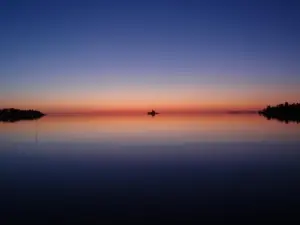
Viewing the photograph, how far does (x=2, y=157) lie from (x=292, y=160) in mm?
22693

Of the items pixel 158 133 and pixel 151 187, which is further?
pixel 158 133

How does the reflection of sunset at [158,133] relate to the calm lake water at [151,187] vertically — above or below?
above

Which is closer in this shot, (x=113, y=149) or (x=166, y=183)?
(x=166, y=183)

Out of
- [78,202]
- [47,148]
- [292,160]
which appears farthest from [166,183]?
[47,148]

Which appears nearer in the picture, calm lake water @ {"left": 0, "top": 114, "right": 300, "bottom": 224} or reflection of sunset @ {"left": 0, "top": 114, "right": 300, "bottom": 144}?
calm lake water @ {"left": 0, "top": 114, "right": 300, "bottom": 224}

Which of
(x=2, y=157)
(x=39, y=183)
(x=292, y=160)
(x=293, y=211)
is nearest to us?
(x=293, y=211)

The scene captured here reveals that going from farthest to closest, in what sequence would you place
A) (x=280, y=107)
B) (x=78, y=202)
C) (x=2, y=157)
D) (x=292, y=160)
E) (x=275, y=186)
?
(x=280, y=107) < (x=2, y=157) < (x=292, y=160) < (x=275, y=186) < (x=78, y=202)

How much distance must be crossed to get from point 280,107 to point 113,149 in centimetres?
13868

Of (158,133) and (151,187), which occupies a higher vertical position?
(158,133)

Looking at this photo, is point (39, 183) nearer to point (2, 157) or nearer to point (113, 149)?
point (2, 157)

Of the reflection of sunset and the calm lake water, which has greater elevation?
the reflection of sunset

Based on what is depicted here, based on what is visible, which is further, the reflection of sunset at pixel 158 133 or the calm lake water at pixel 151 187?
the reflection of sunset at pixel 158 133

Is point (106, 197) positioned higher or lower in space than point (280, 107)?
lower

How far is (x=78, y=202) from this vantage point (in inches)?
538
